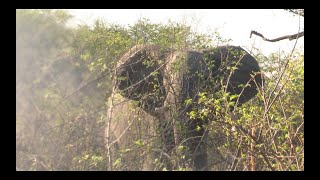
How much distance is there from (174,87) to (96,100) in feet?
7.59

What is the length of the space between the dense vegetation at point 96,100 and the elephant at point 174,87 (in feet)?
0.38

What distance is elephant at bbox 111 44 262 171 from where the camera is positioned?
516cm

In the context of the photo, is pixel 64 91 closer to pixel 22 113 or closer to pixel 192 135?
pixel 22 113

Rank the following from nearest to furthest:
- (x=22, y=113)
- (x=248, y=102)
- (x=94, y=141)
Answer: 1. (x=248, y=102)
2. (x=94, y=141)
3. (x=22, y=113)

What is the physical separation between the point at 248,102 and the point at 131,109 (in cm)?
125

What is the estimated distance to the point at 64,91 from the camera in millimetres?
7953

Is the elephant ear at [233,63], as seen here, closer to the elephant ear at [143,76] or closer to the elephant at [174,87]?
the elephant at [174,87]

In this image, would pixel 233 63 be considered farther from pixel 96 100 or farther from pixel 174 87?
pixel 96 100

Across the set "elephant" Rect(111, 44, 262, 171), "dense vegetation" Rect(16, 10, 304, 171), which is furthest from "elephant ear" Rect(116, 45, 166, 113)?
"dense vegetation" Rect(16, 10, 304, 171)

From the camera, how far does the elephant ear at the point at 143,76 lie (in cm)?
550

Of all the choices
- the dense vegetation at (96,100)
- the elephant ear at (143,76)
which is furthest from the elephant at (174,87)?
the dense vegetation at (96,100)

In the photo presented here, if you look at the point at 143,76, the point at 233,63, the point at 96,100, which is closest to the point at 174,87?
the point at 143,76

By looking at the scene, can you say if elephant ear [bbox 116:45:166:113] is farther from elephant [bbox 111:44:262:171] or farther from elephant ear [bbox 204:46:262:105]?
elephant ear [bbox 204:46:262:105]
